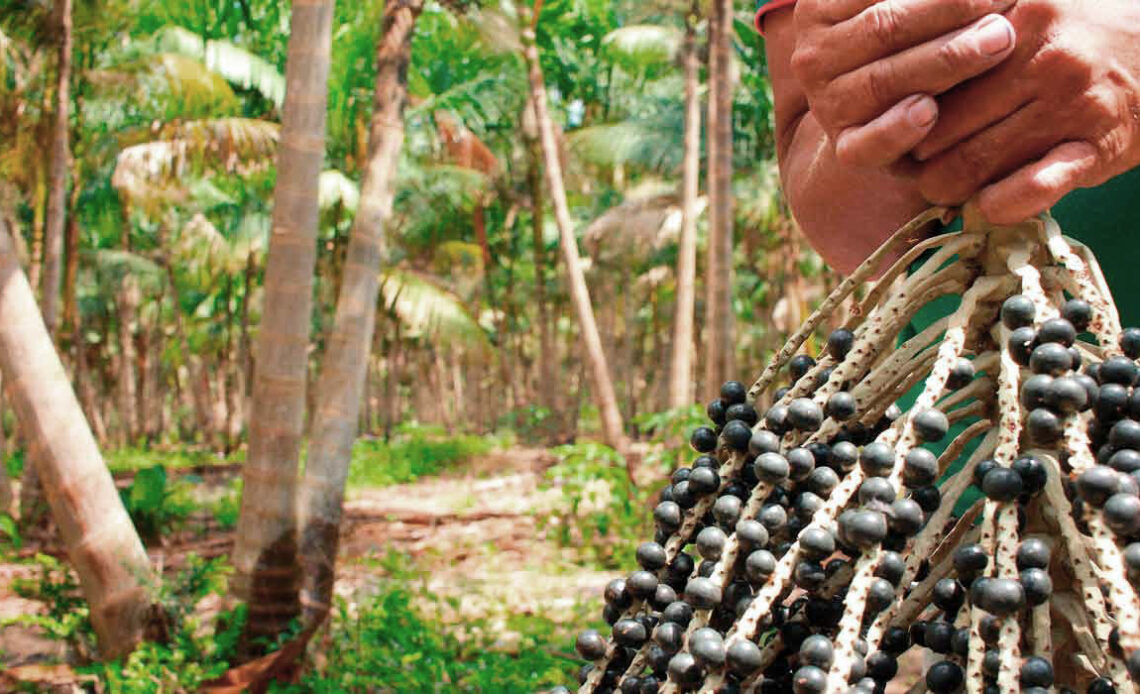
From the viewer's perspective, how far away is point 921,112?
81 centimetres

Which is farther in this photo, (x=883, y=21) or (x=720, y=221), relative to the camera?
(x=720, y=221)

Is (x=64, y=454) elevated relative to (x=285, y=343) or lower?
lower

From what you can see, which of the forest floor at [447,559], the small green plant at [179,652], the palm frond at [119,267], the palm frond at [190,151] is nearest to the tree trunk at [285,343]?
the small green plant at [179,652]

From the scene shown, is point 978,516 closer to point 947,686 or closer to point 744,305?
point 947,686

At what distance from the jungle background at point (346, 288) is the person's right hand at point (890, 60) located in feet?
11.1

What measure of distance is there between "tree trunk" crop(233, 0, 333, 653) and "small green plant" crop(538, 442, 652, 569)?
4271 mm

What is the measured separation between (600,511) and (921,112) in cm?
817

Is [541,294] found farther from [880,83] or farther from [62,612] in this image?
[880,83]

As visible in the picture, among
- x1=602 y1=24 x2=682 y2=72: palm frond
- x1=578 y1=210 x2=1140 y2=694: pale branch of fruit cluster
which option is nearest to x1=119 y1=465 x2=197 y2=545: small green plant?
x1=578 y1=210 x2=1140 y2=694: pale branch of fruit cluster

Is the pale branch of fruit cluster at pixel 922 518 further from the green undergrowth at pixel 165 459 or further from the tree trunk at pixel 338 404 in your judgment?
the green undergrowth at pixel 165 459

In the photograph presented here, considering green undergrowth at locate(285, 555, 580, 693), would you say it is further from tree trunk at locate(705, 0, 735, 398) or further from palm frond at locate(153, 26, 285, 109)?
palm frond at locate(153, 26, 285, 109)

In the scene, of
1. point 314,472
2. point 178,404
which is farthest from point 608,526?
point 178,404

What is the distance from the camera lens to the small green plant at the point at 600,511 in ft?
27.1

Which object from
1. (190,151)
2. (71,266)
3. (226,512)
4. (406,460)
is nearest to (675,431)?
(226,512)
